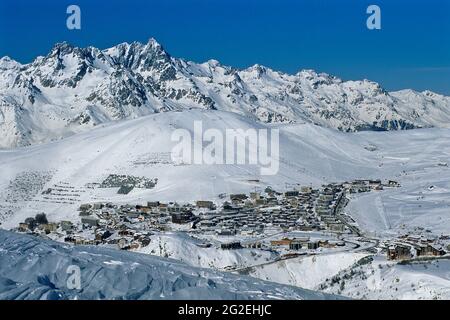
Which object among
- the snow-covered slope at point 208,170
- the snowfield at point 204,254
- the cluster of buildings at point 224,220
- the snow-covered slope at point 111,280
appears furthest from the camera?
the snow-covered slope at point 208,170

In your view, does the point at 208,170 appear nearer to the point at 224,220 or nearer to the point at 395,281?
the point at 224,220

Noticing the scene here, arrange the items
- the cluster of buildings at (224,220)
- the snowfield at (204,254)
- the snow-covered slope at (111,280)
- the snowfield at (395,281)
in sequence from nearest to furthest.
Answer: the snow-covered slope at (111,280), the snowfield at (395,281), the snowfield at (204,254), the cluster of buildings at (224,220)

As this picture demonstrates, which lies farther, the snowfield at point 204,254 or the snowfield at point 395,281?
the snowfield at point 204,254

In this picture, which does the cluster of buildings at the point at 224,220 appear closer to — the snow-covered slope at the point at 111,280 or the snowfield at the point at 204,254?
the snowfield at the point at 204,254

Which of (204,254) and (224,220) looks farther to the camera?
(224,220)

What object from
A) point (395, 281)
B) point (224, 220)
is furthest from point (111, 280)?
point (224, 220)

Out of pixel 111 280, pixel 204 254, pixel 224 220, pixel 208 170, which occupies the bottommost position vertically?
pixel 224 220

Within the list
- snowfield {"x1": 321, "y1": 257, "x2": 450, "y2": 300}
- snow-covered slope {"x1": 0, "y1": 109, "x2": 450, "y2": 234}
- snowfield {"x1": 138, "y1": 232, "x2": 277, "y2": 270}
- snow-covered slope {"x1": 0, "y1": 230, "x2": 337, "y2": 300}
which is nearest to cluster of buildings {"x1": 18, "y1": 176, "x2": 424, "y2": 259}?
snowfield {"x1": 138, "y1": 232, "x2": 277, "y2": 270}

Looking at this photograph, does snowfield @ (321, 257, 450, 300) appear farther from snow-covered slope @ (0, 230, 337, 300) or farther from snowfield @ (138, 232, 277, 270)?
snow-covered slope @ (0, 230, 337, 300)

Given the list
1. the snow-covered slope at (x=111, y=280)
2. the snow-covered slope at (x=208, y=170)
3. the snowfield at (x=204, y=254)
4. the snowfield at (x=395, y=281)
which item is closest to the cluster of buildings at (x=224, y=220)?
the snowfield at (x=204, y=254)
